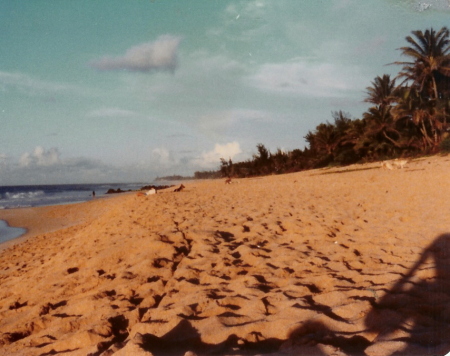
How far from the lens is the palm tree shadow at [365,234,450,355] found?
1802mm

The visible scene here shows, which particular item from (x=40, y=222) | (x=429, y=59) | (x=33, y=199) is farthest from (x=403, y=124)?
(x=33, y=199)

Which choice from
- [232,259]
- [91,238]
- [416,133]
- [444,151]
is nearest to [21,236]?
[91,238]

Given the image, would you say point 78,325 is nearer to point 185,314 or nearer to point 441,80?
point 185,314

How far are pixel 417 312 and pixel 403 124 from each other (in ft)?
82.9

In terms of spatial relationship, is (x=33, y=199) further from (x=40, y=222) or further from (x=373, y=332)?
(x=373, y=332)

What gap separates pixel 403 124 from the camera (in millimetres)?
23891

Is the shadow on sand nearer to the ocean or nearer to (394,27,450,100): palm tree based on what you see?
the ocean

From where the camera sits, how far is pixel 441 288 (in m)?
2.51

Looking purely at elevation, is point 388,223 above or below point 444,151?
below

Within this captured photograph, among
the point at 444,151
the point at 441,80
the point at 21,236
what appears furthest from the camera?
the point at 441,80

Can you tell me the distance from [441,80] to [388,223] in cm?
2678

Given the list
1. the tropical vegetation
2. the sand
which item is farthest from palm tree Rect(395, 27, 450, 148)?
the sand

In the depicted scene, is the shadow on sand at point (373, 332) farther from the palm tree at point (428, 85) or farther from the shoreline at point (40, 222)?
the palm tree at point (428, 85)

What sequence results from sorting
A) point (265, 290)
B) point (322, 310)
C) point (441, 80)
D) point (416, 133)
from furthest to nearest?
point (441, 80) → point (416, 133) → point (265, 290) → point (322, 310)
